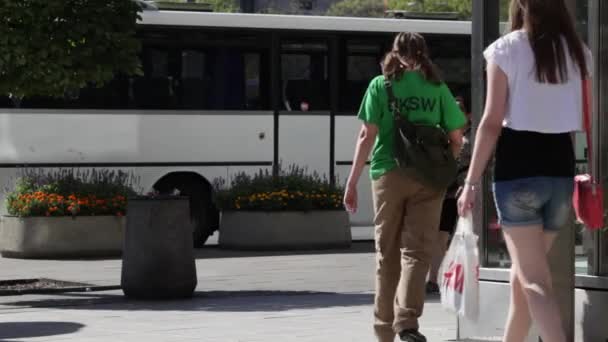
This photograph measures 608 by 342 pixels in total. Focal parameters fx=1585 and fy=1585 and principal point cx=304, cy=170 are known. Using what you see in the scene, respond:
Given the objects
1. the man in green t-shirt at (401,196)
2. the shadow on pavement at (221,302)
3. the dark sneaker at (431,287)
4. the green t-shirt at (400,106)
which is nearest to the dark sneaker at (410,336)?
the man in green t-shirt at (401,196)

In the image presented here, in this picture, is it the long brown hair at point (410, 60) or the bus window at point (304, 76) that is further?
the bus window at point (304, 76)

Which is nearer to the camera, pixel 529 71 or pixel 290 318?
pixel 529 71

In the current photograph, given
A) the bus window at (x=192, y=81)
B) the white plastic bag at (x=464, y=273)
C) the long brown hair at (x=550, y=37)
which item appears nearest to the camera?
the long brown hair at (x=550, y=37)

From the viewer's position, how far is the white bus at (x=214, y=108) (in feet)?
65.0

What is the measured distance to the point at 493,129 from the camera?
6.86 m

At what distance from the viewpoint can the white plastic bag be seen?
7.55 metres

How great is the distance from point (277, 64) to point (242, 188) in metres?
3.07

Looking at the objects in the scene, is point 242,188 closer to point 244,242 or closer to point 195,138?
point 244,242

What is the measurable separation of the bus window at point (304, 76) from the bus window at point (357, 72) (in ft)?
0.96

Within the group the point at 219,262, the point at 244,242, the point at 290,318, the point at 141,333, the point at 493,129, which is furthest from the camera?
the point at 244,242

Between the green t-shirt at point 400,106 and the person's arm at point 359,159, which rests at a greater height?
the green t-shirt at point 400,106

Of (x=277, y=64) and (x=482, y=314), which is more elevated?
(x=277, y=64)

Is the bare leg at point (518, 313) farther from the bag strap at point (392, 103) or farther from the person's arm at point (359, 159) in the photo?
the bag strap at point (392, 103)

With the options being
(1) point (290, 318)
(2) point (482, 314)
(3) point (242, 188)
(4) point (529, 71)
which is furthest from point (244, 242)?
(4) point (529, 71)
